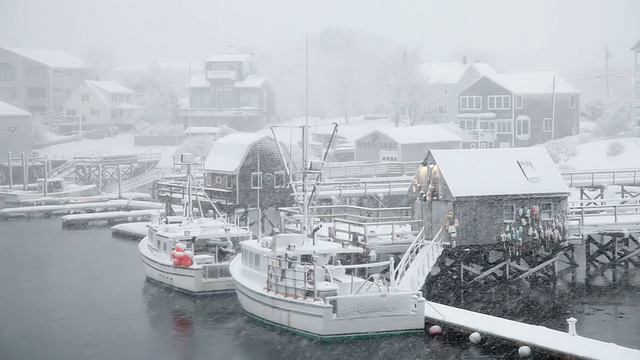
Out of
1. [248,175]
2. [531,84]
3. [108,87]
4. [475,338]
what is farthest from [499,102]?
[475,338]

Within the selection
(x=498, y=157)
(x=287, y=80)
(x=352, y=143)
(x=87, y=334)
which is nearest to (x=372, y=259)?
(x=498, y=157)

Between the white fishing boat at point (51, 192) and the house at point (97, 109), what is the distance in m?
29.9

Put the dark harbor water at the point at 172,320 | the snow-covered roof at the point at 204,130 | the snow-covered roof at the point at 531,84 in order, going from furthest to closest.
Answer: the snow-covered roof at the point at 204,130, the snow-covered roof at the point at 531,84, the dark harbor water at the point at 172,320

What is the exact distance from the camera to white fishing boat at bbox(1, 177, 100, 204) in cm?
7388

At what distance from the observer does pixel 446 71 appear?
11056 centimetres

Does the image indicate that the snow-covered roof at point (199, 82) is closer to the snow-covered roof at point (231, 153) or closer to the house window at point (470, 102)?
the house window at point (470, 102)

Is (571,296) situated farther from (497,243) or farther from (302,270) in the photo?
(302,270)

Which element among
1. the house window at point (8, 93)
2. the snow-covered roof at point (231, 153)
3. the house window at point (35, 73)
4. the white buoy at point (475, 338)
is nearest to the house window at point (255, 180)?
the snow-covered roof at point (231, 153)

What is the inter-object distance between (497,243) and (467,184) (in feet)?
8.56

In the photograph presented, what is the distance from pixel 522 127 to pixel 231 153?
44136 millimetres

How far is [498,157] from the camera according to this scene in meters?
38.5

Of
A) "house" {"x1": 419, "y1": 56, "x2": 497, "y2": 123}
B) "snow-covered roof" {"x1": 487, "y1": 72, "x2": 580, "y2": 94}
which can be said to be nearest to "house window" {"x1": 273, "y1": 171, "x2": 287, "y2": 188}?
"snow-covered roof" {"x1": 487, "y1": 72, "x2": 580, "y2": 94}

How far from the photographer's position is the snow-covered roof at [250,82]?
108250mm

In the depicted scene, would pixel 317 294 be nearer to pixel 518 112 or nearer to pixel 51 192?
pixel 51 192
